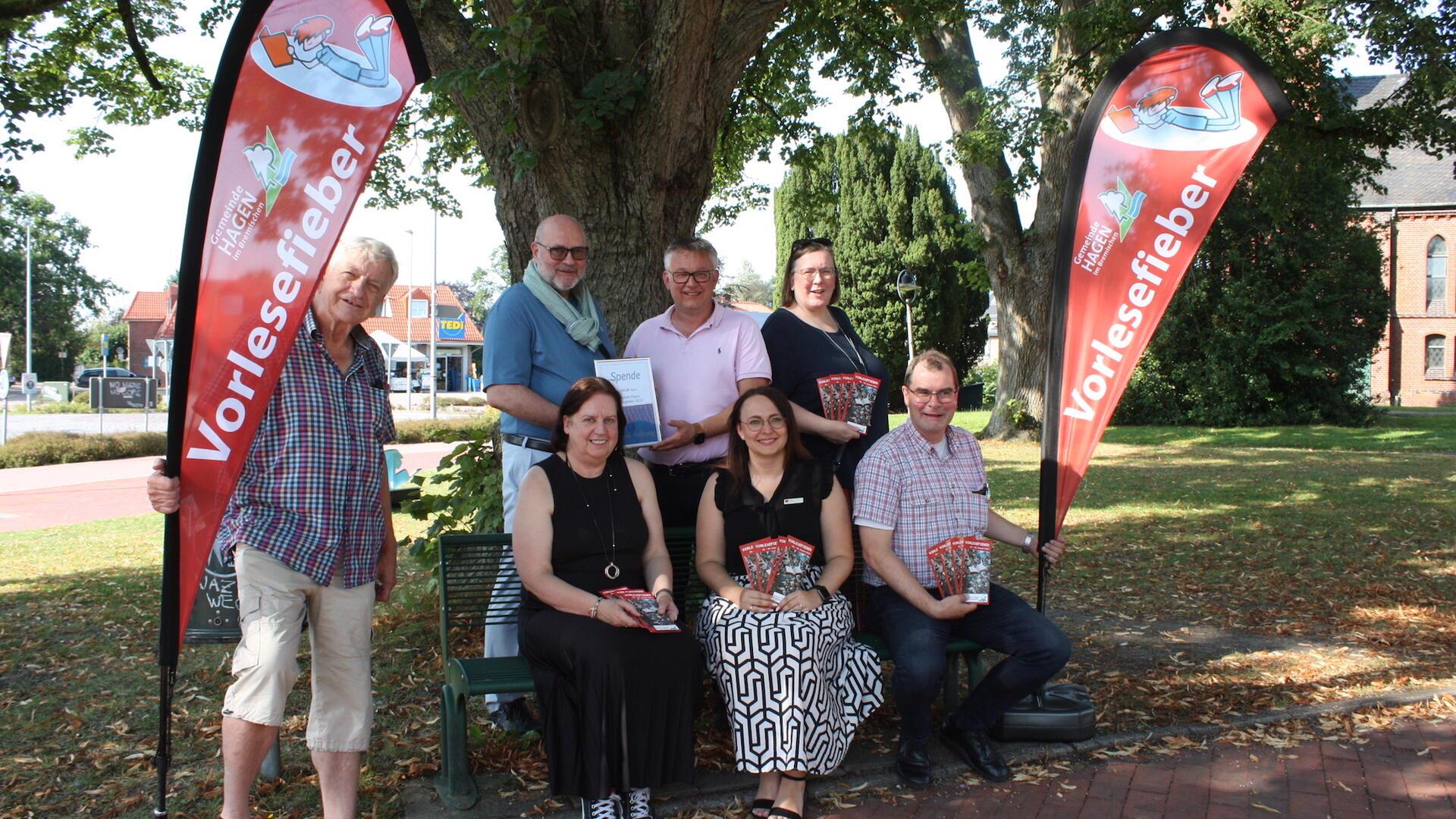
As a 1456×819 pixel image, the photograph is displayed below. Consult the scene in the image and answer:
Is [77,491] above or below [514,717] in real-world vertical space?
below

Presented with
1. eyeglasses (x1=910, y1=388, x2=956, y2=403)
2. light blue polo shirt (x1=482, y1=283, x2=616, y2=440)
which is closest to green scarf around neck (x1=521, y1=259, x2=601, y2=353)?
light blue polo shirt (x1=482, y1=283, x2=616, y2=440)

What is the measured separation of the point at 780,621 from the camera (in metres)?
3.65

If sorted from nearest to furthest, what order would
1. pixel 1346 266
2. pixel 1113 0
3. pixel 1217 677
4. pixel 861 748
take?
pixel 861 748, pixel 1217 677, pixel 1113 0, pixel 1346 266

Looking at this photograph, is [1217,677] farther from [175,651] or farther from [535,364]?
[175,651]

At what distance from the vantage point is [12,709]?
473cm

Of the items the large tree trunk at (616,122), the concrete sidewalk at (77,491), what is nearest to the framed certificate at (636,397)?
the large tree trunk at (616,122)

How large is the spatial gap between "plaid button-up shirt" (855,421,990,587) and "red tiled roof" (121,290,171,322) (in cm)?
7401

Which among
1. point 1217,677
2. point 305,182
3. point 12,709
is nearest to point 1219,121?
point 1217,677

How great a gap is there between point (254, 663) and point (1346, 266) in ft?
85.2

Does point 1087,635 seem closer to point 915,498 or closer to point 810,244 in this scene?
point 915,498

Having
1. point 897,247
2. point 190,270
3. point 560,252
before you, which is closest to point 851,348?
point 560,252

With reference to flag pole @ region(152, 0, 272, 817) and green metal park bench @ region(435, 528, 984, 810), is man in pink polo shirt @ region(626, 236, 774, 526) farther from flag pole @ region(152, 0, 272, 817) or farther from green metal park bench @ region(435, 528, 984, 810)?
flag pole @ region(152, 0, 272, 817)

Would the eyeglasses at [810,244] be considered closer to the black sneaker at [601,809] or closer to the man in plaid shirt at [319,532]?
the man in plaid shirt at [319,532]

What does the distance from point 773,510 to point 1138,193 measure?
2.01 meters
